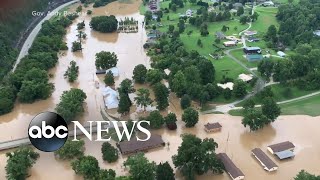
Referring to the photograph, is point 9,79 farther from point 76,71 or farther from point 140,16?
point 140,16

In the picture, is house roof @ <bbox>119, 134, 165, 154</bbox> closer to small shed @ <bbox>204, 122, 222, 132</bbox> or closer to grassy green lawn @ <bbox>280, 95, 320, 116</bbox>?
small shed @ <bbox>204, 122, 222, 132</bbox>

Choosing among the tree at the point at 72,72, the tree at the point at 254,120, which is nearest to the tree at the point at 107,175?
the tree at the point at 254,120

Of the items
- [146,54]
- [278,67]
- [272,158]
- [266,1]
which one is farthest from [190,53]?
[266,1]

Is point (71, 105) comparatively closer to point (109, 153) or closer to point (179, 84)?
point (109, 153)

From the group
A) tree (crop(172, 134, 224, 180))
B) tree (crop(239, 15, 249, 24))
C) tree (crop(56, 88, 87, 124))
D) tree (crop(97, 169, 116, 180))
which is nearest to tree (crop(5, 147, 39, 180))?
tree (crop(56, 88, 87, 124))

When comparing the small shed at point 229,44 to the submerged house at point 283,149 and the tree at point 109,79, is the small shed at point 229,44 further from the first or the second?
the submerged house at point 283,149
